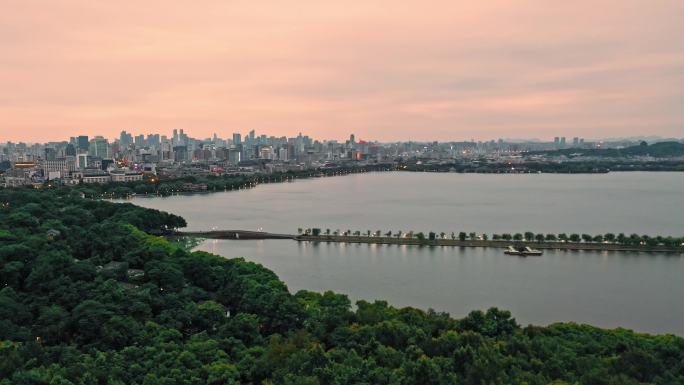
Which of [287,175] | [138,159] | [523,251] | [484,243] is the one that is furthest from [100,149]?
[523,251]

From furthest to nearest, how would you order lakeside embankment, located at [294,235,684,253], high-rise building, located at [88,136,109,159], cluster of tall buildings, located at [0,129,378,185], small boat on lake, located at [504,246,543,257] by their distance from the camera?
high-rise building, located at [88,136,109,159] < cluster of tall buildings, located at [0,129,378,185] < lakeside embankment, located at [294,235,684,253] < small boat on lake, located at [504,246,543,257]

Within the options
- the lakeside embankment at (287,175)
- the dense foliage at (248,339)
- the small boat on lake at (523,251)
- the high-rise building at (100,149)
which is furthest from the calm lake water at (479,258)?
the high-rise building at (100,149)

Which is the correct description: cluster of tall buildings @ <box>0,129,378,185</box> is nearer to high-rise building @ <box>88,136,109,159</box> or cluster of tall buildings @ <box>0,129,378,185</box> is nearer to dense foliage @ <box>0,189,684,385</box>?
high-rise building @ <box>88,136,109,159</box>

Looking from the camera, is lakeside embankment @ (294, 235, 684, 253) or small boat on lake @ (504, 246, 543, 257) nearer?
small boat on lake @ (504, 246, 543, 257)

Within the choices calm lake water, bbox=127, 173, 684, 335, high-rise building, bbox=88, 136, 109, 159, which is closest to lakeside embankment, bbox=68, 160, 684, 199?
calm lake water, bbox=127, 173, 684, 335

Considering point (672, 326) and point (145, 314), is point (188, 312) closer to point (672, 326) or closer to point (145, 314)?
point (145, 314)

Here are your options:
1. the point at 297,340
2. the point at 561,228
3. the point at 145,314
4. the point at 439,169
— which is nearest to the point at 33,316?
the point at 145,314
